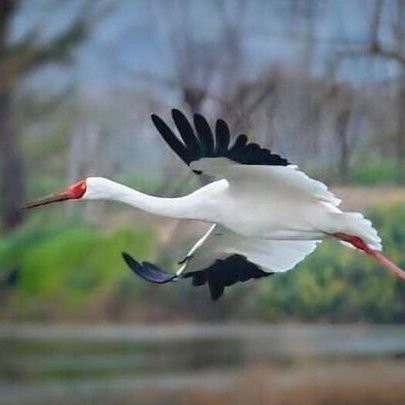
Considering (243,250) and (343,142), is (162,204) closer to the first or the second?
(243,250)

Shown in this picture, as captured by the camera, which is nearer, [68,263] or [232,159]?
[232,159]

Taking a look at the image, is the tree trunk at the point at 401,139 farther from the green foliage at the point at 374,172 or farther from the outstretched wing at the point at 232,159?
the outstretched wing at the point at 232,159

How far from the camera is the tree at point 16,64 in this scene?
12.4 feet

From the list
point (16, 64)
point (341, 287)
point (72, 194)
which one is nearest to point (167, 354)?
point (341, 287)

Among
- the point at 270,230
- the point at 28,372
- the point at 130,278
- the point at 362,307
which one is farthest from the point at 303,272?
the point at 270,230

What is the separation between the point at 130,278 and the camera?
3875mm

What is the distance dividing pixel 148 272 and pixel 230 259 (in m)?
0.12

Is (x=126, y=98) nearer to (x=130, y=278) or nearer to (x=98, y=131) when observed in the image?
(x=98, y=131)

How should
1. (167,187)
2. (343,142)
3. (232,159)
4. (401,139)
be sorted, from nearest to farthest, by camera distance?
(232,159) → (167,187) → (343,142) → (401,139)

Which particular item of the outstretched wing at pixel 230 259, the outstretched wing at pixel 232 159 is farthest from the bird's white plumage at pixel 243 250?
the outstretched wing at pixel 232 159

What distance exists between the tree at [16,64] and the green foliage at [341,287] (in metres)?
0.71

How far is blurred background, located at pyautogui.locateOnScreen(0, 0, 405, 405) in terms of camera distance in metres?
3.68

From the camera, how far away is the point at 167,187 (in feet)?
11.4

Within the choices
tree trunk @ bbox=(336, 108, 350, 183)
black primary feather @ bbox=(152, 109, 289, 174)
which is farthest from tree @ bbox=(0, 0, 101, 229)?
black primary feather @ bbox=(152, 109, 289, 174)
